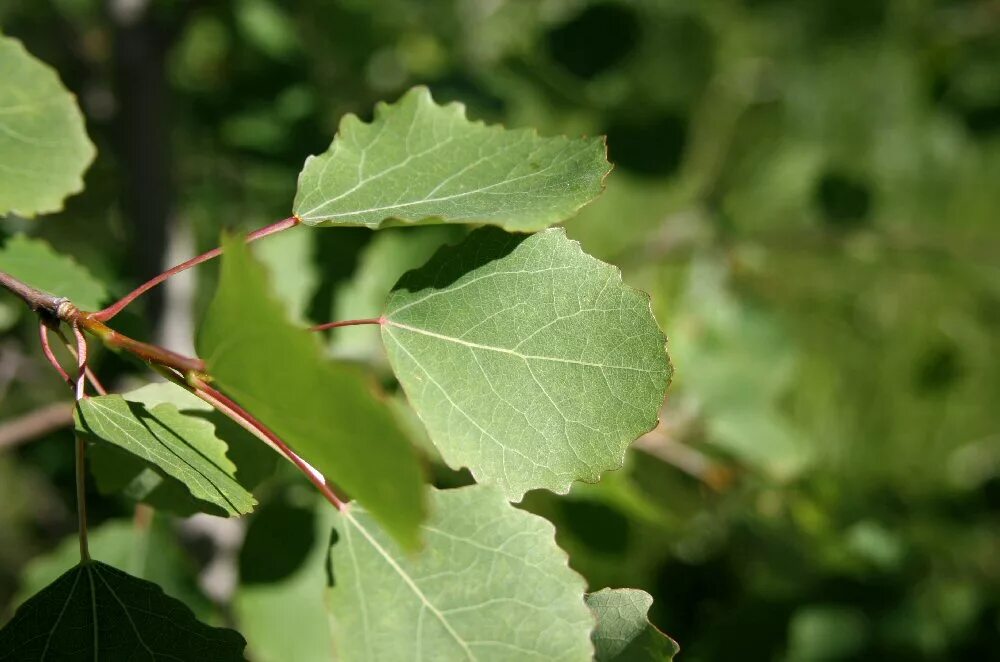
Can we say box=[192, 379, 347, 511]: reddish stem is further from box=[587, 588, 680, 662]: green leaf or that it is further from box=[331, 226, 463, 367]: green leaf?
box=[331, 226, 463, 367]: green leaf

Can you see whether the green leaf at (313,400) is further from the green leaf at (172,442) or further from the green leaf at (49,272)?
the green leaf at (49,272)

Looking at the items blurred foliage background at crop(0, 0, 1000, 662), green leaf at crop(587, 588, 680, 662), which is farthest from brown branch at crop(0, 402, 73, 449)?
green leaf at crop(587, 588, 680, 662)

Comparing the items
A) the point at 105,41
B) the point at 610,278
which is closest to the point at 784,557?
the point at 610,278

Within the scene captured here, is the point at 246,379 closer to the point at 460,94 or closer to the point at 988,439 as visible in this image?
the point at 460,94

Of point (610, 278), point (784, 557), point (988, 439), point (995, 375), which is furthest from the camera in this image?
point (995, 375)

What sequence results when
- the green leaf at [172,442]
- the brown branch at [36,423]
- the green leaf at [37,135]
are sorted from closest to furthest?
1. the green leaf at [172,442]
2. the green leaf at [37,135]
3. the brown branch at [36,423]

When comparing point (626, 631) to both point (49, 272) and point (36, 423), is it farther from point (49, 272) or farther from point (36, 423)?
point (36, 423)

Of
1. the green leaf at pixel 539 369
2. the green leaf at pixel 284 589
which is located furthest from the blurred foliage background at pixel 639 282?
the green leaf at pixel 539 369

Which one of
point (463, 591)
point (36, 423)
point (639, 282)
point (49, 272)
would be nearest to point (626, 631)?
point (463, 591)
